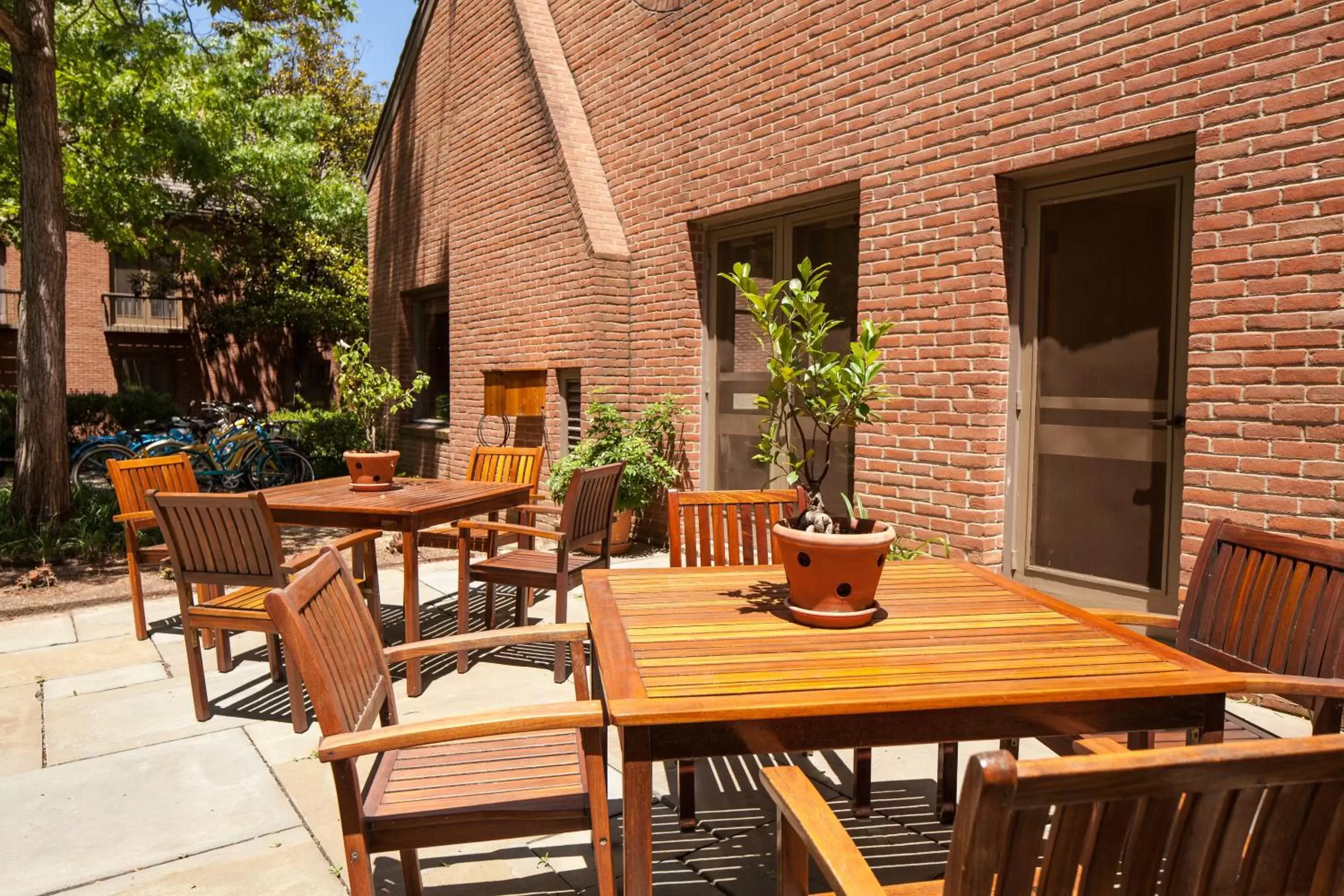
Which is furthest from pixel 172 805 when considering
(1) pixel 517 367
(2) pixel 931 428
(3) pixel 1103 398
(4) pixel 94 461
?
(4) pixel 94 461

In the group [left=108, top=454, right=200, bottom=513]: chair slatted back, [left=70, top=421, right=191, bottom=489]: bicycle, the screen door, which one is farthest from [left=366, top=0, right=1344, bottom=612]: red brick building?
[left=70, top=421, right=191, bottom=489]: bicycle

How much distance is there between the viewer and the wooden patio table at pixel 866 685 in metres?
1.67

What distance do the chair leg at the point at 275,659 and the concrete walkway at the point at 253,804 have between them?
101mm

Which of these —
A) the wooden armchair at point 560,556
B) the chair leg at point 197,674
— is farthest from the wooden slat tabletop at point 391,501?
the chair leg at point 197,674

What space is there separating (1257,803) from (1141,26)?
428 cm

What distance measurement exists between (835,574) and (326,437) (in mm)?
13600

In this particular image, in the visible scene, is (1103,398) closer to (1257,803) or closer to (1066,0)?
(1066,0)

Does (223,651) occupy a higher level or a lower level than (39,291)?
lower

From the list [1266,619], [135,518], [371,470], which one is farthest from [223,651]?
[1266,619]

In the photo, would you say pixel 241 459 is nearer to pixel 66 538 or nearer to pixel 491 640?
pixel 66 538

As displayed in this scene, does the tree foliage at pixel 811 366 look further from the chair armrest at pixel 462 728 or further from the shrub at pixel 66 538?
the shrub at pixel 66 538

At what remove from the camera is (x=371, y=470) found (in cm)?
516

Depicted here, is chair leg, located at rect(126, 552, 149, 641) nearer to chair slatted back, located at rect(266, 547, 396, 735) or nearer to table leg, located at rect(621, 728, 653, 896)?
chair slatted back, located at rect(266, 547, 396, 735)

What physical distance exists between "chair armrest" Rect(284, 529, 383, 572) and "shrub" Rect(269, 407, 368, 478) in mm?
9677
